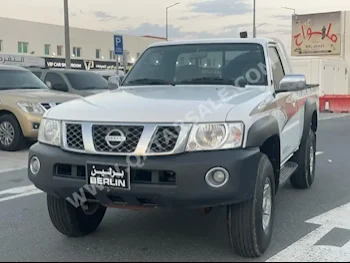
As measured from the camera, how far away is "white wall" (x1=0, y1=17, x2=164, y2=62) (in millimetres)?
43906

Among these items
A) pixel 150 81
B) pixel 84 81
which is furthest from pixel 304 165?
pixel 84 81

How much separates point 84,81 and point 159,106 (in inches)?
389

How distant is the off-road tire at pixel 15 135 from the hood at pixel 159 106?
19.3ft

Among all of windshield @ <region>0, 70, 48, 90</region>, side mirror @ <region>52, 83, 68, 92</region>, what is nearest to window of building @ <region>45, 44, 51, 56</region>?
side mirror @ <region>52, 83, 68, 92</region>

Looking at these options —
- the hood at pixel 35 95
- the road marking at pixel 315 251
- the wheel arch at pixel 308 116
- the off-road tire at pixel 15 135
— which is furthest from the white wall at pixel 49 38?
the road marking at pixel 315 251

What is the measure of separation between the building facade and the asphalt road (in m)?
38.4

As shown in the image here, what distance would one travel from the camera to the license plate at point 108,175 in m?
3.57

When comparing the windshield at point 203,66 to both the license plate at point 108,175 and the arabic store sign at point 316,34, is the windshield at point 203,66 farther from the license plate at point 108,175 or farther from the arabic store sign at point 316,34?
the arabic store sign at point 316,34

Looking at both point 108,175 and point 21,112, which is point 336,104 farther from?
point 108,175

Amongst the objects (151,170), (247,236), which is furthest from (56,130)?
(247,236)

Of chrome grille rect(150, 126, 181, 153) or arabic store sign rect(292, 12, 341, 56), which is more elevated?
arabic store sign rect(292, 12, 341, 56)

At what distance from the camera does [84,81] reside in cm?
1330

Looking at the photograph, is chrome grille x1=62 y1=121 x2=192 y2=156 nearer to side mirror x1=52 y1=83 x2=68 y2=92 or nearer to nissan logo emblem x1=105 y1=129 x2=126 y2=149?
nissan logo emblem x1=105 y1=129 x2=126 y2=149

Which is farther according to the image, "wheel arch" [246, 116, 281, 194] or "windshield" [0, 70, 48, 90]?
"windshield" [0, 70, 48, 90]
